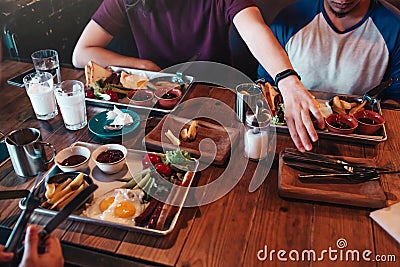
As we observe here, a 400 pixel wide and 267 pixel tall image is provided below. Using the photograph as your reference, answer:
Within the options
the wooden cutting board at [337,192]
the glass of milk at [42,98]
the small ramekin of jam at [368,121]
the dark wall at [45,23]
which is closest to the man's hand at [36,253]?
the wooden cutting board at [337,192]

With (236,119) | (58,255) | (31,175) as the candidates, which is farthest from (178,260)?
(236,119)

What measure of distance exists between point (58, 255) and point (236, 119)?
875 mm

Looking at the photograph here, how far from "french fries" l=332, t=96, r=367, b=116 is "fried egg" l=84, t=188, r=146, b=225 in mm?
921

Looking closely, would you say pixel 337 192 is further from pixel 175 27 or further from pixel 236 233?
pixel 175 27

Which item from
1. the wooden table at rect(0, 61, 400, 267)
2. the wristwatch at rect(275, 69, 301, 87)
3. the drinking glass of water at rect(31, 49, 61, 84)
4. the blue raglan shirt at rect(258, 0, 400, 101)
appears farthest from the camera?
the blue raglan shirt at rect(258, 0, 400, 101)

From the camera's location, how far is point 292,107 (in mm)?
1390

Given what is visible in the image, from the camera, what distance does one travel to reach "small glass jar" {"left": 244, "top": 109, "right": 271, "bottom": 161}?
1.29 metres

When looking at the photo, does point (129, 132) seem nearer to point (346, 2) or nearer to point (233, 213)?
point (233, 213)

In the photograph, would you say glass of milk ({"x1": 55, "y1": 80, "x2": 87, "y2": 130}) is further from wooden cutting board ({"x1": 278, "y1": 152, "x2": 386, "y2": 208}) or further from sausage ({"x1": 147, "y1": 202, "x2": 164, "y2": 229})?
wooden cutting board ({"x1": 278, "y1": 152, "x2": 386, "y2": 208})

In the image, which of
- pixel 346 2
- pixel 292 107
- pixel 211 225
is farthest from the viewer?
pixel 346 2

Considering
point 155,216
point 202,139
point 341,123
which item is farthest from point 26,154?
point 341,123

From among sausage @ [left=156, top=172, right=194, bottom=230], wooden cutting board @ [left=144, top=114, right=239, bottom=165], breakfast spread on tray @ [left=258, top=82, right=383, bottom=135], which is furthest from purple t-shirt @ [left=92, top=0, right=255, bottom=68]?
sausage @ [left=156, top=172, right=194, bottom=230]

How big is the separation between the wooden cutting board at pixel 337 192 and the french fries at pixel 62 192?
61cm

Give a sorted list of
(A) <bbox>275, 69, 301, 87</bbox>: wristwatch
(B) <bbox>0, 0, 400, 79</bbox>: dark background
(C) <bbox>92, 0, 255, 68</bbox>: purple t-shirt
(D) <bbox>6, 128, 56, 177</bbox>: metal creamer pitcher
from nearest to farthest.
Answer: (D) <bbox>6, 128, 56, 177</bbox>: metal creamer pitcher
(A) <bbox>275, 69, 301, 87</bbox>: wristwatch
(C) <bbox>92, 0, 255, 68</bbox>: purple t-shirt
(B) <bbox>0, 0, 400, 79</bbox>: dark background
